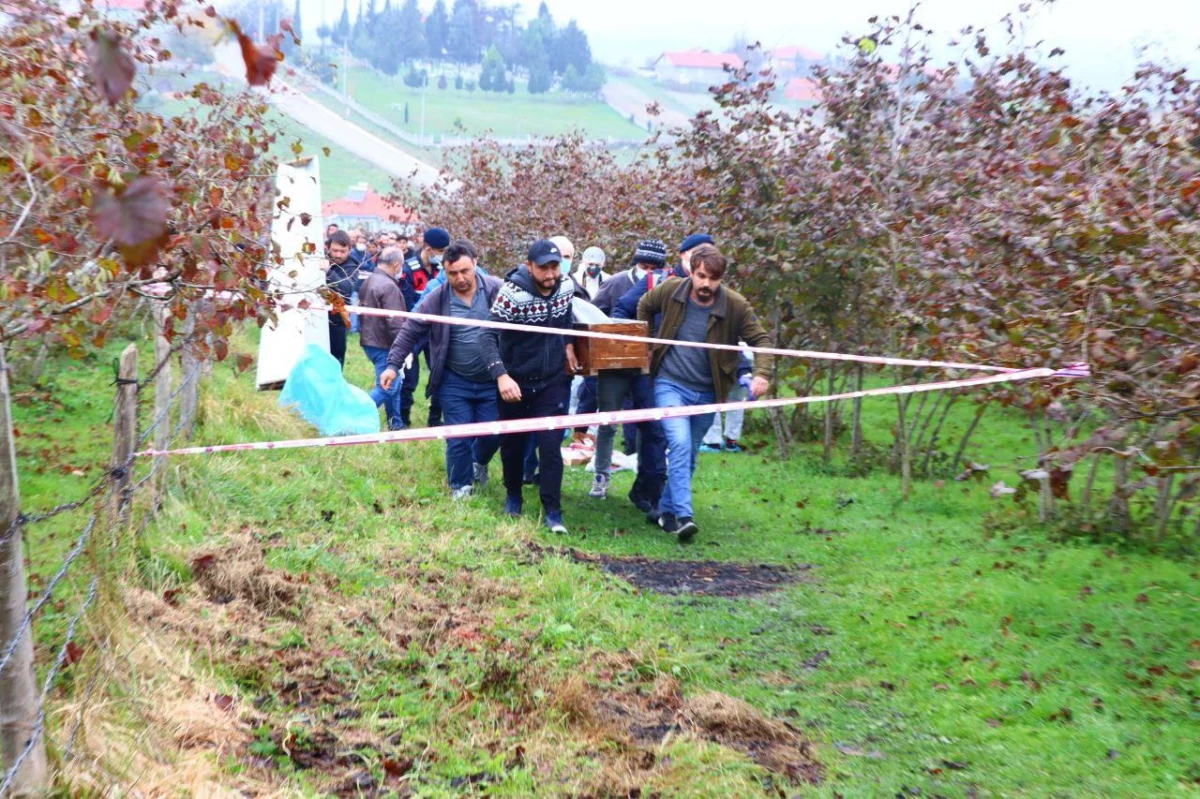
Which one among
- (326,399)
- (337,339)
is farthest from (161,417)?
(337,339)

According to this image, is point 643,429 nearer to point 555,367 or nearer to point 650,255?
point 555,367

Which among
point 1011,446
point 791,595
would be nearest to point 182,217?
point 791,595

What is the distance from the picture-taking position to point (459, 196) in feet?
95.7

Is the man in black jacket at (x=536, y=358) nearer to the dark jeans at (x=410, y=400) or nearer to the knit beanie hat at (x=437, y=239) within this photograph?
the knit beanie hat at (x=437, y=239)

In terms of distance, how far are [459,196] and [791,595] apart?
73.4 ft

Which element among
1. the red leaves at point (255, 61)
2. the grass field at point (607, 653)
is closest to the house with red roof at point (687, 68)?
the grass field at point (607, 653)

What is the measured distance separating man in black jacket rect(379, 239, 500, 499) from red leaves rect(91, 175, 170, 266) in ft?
24.9

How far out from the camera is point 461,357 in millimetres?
9461

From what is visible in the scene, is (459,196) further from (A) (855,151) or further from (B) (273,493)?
(B) (273,493)

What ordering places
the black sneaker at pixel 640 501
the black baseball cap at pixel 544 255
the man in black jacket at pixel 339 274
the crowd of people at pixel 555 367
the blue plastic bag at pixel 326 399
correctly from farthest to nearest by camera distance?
1. the man in black jacket at pixel 339 274
2. the blue plastic bag at pixel 326 399
3. the black sneaker at pixel 640 501
4. the crowd of people at pixel 555 367
5. the black baseball cap at pixel 544 255

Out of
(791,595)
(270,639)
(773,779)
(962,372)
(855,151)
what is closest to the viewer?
(773,779)

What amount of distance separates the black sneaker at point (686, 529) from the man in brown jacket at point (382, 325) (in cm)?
423

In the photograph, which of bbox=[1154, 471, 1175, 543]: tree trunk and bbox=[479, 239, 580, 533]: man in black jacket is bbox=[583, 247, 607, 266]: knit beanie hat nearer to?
bbox=[479, 239, 580, 533]: man in black jacket

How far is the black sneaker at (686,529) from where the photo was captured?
9.30 meters
